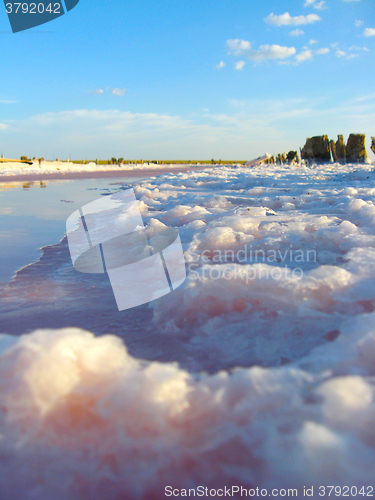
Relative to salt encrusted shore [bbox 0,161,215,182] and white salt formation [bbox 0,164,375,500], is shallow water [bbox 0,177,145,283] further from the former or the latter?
salt encrusted shore [bbox 0,161,215,182]

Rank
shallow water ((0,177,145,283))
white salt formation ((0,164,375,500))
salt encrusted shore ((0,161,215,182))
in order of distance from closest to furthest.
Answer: white salt formation ((0,164,375,500)), shallow water ((0,177,145,283)), salt encrusted shore ((0,161,215,182))

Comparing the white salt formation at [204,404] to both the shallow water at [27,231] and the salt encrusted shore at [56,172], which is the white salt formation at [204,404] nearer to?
the shallow water at [27,231]

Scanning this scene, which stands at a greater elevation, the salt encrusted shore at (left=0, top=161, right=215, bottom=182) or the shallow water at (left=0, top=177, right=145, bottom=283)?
the salt encrusted shore at (left=0, top=161, right=215, bottom=182)

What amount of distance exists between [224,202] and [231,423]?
4841mm

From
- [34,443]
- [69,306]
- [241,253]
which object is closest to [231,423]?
[34,443]

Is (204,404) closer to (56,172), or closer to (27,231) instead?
(27,231)

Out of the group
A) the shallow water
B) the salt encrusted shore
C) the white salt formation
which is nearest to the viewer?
the white salt formation

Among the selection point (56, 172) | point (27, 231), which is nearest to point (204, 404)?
point (27, 231)

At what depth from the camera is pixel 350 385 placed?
1.07m

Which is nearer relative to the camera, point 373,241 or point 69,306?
point 69,306

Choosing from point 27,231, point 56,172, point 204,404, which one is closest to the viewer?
point 204,404

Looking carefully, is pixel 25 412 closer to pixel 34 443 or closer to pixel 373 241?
pixel 34 443

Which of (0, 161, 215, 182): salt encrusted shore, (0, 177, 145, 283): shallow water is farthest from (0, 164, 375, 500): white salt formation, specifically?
(0, 161, 215, 182): salt encrusted shore

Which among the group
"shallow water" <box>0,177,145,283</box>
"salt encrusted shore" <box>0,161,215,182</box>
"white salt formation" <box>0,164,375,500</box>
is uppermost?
"salt encrusted shore" <box>0,161,215,182</box>
